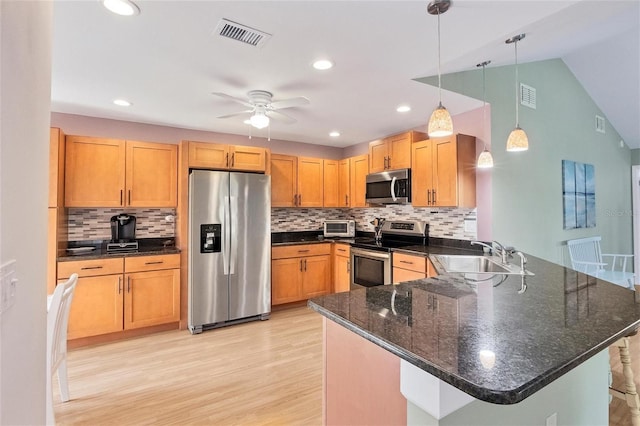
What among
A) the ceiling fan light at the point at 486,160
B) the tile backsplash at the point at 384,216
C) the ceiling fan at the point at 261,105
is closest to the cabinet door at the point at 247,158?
the tile backsplash at the point at 384,216

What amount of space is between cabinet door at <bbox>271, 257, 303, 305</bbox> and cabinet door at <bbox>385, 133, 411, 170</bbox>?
1807 mm

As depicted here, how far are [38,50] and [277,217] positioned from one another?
3732mm

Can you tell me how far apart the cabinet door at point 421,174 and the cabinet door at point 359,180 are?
0.87m

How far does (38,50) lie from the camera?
1.08 metres

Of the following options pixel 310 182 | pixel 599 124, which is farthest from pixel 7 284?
pixel 599 124

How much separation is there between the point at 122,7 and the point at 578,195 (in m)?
5.27

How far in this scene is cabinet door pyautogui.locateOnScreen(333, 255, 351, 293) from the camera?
4.22m

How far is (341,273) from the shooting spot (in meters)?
4.37

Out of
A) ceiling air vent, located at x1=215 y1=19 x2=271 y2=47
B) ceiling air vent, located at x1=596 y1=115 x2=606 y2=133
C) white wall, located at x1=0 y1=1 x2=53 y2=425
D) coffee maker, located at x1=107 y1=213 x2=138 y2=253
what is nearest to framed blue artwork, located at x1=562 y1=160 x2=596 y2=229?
ceiling air vent, located at x1=596 y1=115 x2=606 y2=133

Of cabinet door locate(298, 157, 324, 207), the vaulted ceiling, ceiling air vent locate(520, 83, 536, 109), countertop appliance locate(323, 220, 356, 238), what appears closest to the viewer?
the vaulted ceiling

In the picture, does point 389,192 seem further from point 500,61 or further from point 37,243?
point 37,243

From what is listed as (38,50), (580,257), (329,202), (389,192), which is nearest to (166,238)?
(329,202)

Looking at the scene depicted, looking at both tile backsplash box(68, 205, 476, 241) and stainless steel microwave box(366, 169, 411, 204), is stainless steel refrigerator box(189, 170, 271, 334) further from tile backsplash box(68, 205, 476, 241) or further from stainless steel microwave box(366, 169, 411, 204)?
stainless steel microwave box(366, 169, 411, 204)

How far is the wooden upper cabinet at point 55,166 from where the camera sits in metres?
2.97
